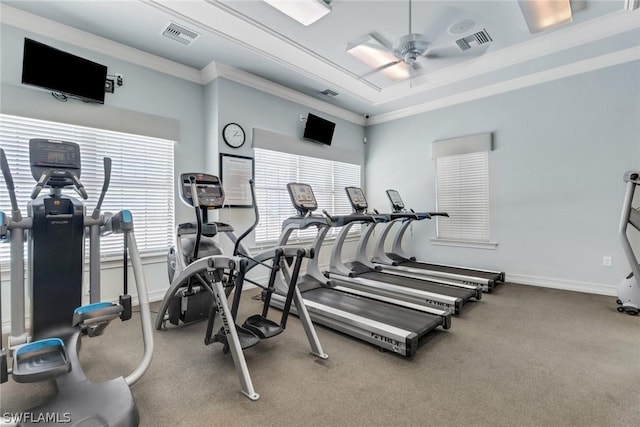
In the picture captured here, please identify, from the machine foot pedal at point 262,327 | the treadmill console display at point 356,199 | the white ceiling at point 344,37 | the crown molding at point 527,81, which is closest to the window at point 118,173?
the white ceiling at point 344,37

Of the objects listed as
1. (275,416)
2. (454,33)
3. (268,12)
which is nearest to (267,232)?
(268,12)

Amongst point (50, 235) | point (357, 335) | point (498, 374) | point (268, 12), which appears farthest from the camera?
point (268, 12)

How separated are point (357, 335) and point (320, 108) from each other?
425 centimetres

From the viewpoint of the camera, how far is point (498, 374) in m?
2.11

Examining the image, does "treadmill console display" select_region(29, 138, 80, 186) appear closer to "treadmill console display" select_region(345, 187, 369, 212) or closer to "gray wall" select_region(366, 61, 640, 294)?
"treadmill console display" select_region(345, 187, 369, 212)

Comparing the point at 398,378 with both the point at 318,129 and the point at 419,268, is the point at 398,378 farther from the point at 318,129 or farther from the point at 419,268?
the point at 318,129

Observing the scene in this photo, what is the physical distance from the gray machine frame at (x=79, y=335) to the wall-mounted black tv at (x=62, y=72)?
1.72 meters

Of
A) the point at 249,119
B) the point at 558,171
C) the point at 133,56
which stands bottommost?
the point at 558,171

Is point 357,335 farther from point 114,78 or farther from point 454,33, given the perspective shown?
point 114,78

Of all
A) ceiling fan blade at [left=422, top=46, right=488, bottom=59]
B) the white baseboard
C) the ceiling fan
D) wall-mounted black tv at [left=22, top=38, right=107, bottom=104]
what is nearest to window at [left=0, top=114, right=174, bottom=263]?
wall-mounted black tv at [left=22, top=38, right=107, bottom=104]

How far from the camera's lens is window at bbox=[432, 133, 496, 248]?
4.97m

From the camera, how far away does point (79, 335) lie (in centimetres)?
203

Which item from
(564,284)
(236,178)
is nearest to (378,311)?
(236,178)

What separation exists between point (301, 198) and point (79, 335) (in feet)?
8.07
